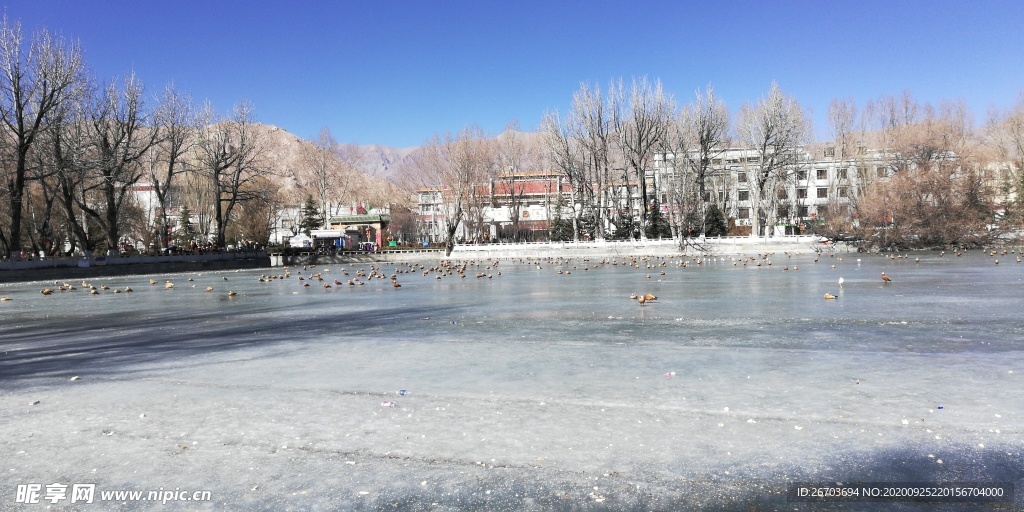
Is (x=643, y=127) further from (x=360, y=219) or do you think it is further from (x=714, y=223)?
(x=360, y=219)

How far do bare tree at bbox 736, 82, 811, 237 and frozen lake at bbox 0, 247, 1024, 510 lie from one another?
167 ft

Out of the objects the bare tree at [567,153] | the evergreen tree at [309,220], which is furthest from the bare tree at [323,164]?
the bare tree at [567,153]

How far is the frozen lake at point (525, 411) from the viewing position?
3.26 meters

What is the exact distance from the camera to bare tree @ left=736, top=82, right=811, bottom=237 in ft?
190

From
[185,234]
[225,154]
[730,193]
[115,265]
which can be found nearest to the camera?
[115,265]

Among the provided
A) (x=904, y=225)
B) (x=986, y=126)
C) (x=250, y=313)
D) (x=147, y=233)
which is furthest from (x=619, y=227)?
(x=250, y=313)

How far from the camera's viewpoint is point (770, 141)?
193 ft

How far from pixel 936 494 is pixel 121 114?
1973 inches

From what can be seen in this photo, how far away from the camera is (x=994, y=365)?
5.88m

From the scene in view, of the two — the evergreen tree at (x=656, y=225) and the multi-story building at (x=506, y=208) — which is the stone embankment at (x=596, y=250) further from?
the multi-story building at (x=506, y=208)

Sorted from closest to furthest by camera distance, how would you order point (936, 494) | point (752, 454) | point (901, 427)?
1. point (936, 494)
2. point (752, 454)
3. point (901, 427)

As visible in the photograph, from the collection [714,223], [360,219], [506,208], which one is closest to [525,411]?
[714,223]

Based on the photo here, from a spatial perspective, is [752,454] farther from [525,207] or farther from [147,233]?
[525,207]

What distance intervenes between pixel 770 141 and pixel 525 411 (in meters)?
59.6
